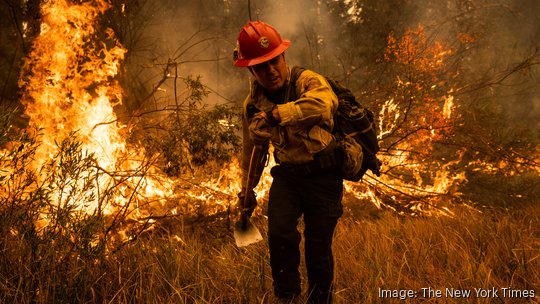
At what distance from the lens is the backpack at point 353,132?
8.02 ft

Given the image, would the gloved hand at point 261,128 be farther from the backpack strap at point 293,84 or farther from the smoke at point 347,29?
the smoke at point 347,29

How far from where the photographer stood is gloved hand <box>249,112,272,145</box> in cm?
233

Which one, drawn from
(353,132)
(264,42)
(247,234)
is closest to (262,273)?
(247,234)

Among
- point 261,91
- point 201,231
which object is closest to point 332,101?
point 261,91

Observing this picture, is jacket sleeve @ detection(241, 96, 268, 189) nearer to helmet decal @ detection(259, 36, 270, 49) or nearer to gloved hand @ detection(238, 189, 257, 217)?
gloved hand @ detection(238, 189, 257, 217)

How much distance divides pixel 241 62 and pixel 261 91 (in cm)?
24

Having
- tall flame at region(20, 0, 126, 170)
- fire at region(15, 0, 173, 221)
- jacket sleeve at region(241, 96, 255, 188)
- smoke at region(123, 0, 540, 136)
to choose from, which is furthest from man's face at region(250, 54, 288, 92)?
smoke at region(123, 0, 540, 136)

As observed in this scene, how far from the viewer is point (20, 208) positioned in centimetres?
273

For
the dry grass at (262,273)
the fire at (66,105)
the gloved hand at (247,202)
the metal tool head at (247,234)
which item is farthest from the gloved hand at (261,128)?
the fire at (66,105)

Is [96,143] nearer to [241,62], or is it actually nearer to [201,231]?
[201,231]

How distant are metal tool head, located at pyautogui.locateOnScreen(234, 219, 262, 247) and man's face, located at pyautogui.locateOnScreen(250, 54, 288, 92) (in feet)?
3.49

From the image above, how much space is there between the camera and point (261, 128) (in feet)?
7.77

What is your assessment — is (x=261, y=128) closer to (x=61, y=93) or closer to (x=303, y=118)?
(x=303, y=118)

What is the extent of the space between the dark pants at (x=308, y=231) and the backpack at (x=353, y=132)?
6.0 inches
